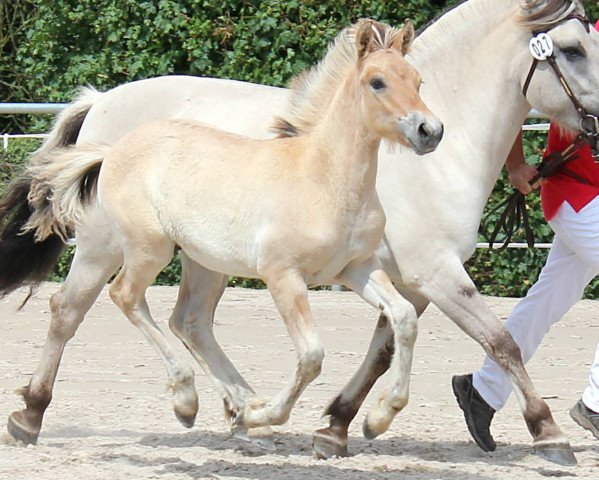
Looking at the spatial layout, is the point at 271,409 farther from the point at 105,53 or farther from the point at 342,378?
the point at 105,53

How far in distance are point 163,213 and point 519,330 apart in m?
1.53

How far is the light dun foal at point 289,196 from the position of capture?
14.0 feet

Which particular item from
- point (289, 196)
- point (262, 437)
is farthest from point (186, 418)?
point (289, 196)

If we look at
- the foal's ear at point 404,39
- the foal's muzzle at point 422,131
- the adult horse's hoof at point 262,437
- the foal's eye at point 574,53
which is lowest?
the adult horse's hoof at point 262,437

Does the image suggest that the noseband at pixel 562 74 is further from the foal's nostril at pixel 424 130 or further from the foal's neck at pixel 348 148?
the foal's nostril at pixel 424 130

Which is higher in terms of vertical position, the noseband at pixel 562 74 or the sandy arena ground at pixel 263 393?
the noseband at pixel 562 74

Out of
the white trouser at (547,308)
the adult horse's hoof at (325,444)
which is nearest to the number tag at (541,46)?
the white trouser at (547,308)

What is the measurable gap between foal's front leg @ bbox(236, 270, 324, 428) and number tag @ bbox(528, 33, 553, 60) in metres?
1.32

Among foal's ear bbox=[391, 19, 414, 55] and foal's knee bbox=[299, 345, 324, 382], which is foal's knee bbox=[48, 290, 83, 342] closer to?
foal's knee bbox=[299, 345, 324, 382]

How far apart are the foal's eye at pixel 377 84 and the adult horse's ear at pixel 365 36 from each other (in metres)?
0.14

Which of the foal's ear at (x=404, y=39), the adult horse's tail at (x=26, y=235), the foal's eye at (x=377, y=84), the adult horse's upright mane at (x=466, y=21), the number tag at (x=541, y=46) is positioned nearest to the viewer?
the foal's eye at (x=377, y=84)

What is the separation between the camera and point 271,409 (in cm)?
429

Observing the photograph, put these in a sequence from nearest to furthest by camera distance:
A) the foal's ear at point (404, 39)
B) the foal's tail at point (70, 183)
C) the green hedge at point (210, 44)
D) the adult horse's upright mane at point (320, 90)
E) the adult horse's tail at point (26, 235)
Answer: the foal's ear at point (404, 39) → the adult horse's upright mane at point (320, 90) → the foal's tail at point (70, 183) → the adult horse's tail at point (26, 235) → the green hedge at point (210, 44)

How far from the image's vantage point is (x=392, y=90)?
13.7 ft
